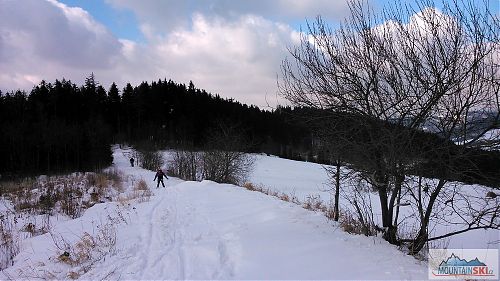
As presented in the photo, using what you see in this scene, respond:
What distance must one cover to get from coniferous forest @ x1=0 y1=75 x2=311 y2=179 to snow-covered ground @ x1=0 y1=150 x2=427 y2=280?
1688 inches

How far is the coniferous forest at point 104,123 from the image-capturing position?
53.4 meters

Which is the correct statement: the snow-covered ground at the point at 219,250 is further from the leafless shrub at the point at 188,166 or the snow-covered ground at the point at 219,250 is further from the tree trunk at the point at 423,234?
the leafless shrub at the point at 188,166

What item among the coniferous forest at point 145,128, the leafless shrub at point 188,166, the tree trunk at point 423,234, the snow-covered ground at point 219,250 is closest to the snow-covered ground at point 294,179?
the coniferous forest at point 145,128

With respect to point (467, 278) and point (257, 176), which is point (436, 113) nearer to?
point (467, 278)

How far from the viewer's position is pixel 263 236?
755 centimetres

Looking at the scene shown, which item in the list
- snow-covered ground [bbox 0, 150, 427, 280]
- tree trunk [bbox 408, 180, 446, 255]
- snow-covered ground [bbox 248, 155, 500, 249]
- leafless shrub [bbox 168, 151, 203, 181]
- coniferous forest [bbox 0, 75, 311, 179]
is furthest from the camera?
coniferous forest [bbox 0, 75, 311, 179]

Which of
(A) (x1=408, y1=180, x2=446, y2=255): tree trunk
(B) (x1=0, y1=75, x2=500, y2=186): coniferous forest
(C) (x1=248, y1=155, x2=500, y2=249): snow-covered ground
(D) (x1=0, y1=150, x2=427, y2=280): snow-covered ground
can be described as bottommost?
(C) (x1=248, y1=155, x2=500, y2=249): snow-covered ground

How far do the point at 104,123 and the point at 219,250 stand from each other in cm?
7253

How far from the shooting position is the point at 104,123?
7338 centimetres

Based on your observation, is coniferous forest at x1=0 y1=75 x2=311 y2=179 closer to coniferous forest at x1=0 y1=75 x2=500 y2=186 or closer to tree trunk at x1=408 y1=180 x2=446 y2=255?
coniferous forest at x1=0 y1=75 x2=500 y2=186

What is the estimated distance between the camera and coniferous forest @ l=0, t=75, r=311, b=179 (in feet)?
175

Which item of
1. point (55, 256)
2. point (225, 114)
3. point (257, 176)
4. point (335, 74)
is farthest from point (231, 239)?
point (225, 114)

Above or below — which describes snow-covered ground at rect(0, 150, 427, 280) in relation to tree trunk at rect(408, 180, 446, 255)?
below

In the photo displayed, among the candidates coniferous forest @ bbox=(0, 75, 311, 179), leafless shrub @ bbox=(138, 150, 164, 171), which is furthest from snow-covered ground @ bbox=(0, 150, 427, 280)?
leafless shrub @ bbox=(138, 150, 164, 171)
